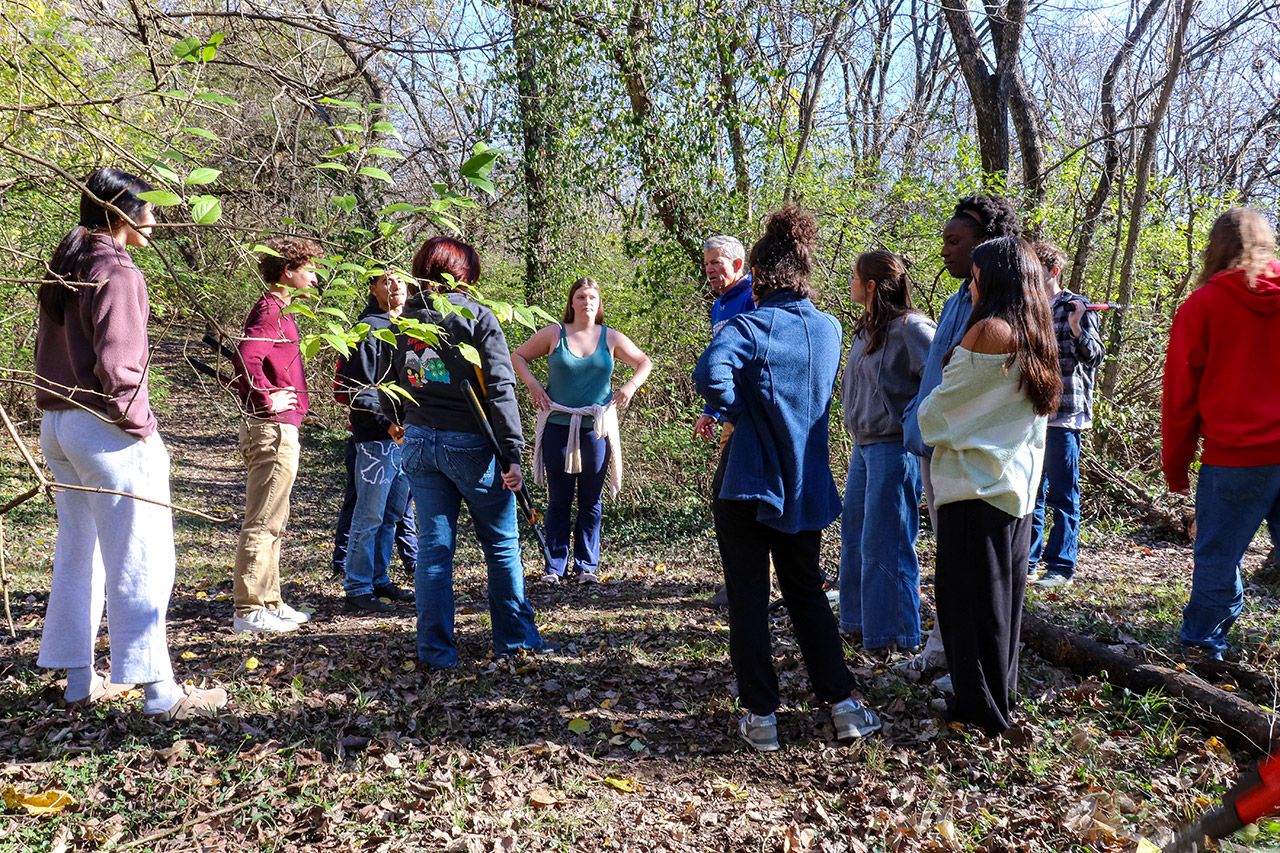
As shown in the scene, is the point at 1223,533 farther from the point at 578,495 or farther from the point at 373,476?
the point at 373,476

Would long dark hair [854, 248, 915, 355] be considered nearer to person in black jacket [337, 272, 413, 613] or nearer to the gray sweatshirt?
the gray sweatshirt

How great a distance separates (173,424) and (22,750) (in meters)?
13.5

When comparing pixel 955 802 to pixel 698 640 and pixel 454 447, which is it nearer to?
pixel 698 640

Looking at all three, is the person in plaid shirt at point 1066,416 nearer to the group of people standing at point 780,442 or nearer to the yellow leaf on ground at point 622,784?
the group of people standing at point 780,442

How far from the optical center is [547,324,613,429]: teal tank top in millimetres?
5996

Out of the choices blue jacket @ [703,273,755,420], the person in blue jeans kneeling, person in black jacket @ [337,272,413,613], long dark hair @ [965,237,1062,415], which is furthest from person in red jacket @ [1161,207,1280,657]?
person in black jacket @ [337,272,413,613]

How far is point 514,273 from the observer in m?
9.34

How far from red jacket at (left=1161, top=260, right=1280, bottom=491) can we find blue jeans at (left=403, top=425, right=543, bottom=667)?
337 cm

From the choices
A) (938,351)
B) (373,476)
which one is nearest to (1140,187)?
(938,351)

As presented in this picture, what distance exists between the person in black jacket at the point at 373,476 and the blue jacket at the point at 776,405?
273cm

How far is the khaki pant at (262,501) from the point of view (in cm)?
470

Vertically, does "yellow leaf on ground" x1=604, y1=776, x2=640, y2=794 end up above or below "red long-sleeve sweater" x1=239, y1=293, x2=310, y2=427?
below

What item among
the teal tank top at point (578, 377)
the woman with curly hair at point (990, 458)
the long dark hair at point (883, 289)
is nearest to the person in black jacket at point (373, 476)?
the teal tank top at point (578, 377)

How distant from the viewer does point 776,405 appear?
11.2 feet
